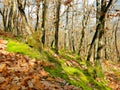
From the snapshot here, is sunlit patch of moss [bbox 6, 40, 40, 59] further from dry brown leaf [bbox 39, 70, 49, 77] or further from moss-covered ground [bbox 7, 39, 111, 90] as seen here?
dry brown leaf [bbox 39, 70, 49, 77]

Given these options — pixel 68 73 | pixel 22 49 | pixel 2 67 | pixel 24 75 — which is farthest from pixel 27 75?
pixel 68 73

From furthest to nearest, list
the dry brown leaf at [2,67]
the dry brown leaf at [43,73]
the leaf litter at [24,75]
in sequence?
1. the dry brown leaf at [43,73]
2. the dry brown leaf at [2,67]
3. the leaf litter at [24,75]

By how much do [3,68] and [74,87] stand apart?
2293 mm

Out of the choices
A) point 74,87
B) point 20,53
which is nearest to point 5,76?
point 74,87

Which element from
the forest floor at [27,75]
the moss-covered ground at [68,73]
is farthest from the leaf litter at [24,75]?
the moss-covered ground at [68,73]

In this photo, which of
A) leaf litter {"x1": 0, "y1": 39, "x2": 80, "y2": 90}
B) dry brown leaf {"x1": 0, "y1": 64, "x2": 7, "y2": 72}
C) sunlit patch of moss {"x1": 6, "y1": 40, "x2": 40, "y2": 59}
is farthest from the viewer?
sunlit patch of moss {"x1": 6, "y1": 40, "x2": 40, "y2": 59}

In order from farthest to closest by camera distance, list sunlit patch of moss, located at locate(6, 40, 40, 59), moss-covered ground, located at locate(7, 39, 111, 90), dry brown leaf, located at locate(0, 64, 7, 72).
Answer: sunlit patch of moss, located at locate(6, 40, 40, 59), moss-covered ground, located at locate(7, 39, 111, 90), dry brown leaf, located at locate(0, 64, 7, 72)

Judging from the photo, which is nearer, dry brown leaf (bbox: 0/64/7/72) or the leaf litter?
the leaf litter

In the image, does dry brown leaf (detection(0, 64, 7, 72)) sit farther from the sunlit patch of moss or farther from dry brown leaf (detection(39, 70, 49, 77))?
the sunlit patch of moss

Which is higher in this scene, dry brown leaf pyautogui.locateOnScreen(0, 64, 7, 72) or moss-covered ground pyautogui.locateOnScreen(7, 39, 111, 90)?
dry brown leaf pyautogui.locateOnScreen(0, 64, 7, 72)

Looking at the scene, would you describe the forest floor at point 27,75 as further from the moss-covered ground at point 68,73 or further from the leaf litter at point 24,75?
the moss-covered ground at point 68,73

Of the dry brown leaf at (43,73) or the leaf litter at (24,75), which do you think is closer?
the leaf litter at (24,75)

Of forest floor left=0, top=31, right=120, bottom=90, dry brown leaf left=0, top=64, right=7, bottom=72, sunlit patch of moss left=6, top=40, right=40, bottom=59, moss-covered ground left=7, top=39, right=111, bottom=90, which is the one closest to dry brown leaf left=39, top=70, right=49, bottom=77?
forest floor left=0, top=31, right=120, bottom=90

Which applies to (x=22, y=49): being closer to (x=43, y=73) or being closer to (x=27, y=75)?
(x=43, y=73)
